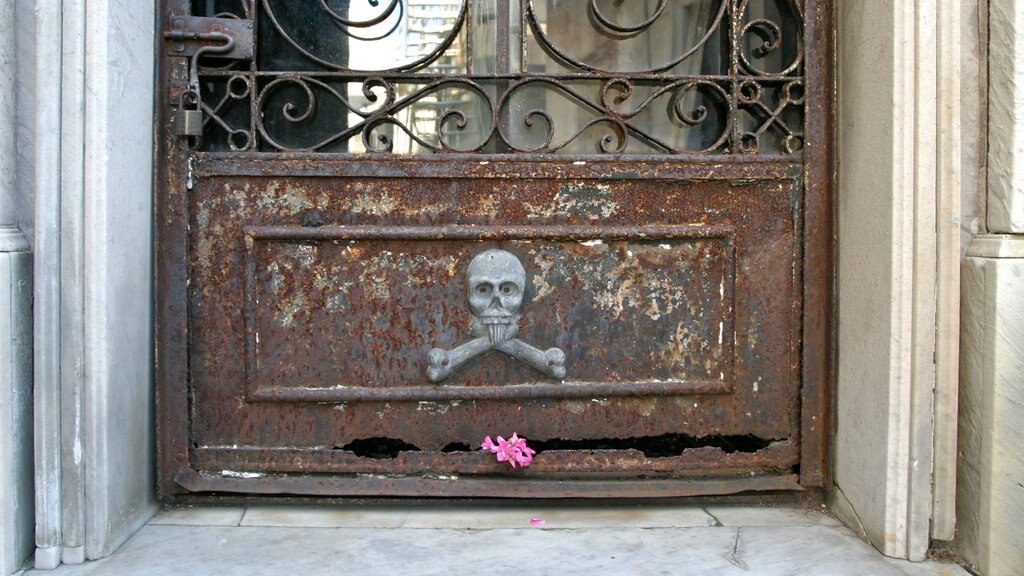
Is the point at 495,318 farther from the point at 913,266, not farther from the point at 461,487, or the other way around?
the point at 913,266

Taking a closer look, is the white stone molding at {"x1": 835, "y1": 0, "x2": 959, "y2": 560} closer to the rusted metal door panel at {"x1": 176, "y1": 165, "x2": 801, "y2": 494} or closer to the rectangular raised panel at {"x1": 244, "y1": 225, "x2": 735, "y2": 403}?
the rusted metal door panel at {"x1": 176, "y1": 165, "x2": 801, "y2": 494}

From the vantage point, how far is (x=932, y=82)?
7.48 feet

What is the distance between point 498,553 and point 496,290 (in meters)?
0.82

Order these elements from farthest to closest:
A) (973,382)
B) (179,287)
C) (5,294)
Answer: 1. (179,287)
2. (973,382)
3. (5,294)

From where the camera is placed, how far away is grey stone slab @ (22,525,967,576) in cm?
222

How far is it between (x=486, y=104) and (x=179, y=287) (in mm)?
1179

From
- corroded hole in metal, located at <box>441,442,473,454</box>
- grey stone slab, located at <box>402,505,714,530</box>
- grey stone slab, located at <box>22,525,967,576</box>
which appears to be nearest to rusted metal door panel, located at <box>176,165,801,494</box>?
corroded hole in metal, located at <box>441,442,473,454</box>

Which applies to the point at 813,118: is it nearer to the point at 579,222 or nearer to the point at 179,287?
the point at 579,222

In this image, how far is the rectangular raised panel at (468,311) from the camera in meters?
2.63

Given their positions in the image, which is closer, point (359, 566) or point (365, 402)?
point (359, 566)

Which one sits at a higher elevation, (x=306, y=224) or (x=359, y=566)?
A: (x=306, y=224)

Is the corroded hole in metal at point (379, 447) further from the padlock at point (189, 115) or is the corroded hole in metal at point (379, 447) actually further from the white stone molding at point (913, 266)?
the white stone molding at point (913, 266)

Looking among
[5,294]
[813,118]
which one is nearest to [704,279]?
[813,118]

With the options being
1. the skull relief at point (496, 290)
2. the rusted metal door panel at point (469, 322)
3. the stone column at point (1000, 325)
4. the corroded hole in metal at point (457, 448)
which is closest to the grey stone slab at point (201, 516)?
the rusted metal door panel at point (469, 322)
